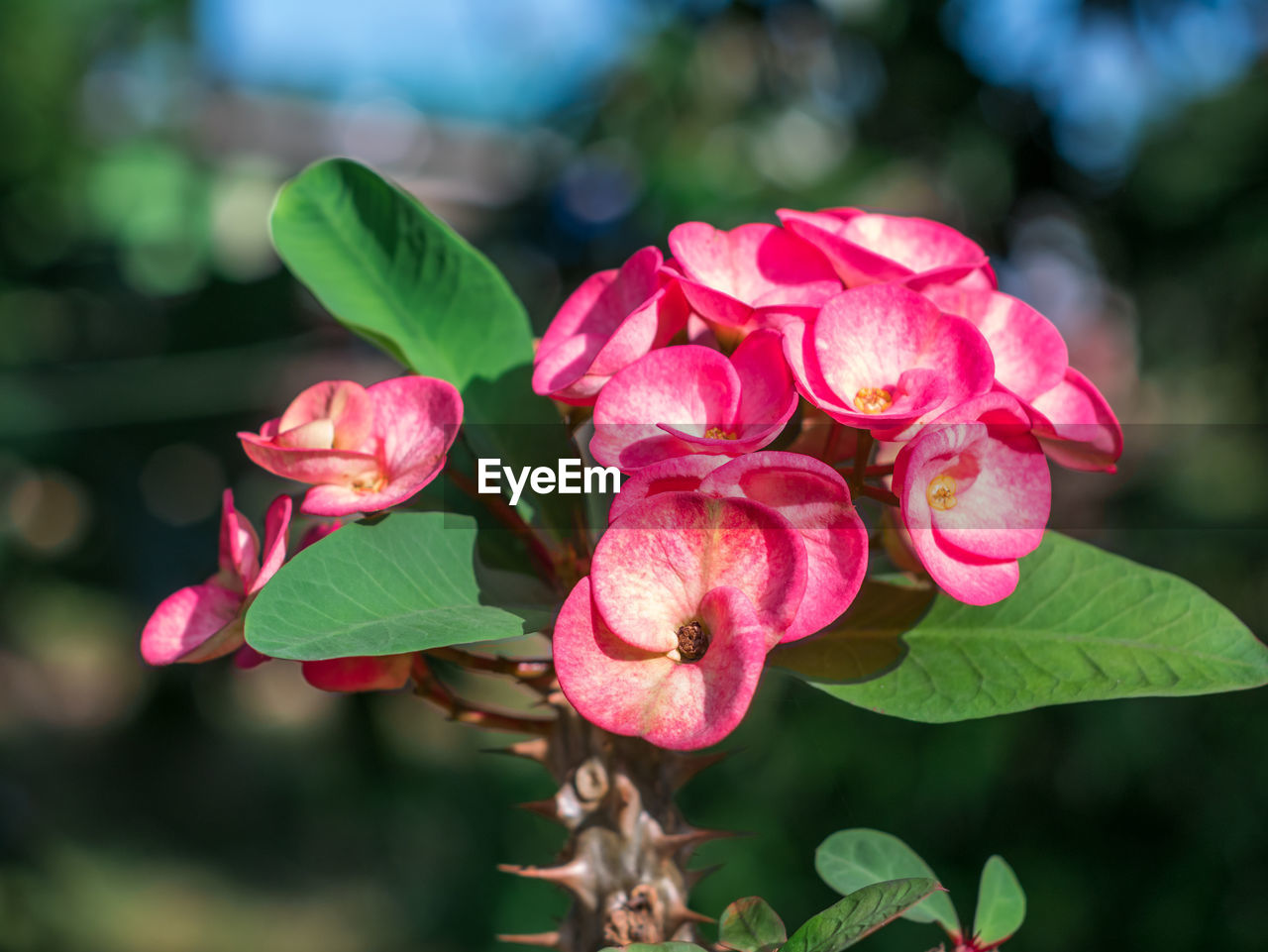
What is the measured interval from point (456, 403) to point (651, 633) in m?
0.15

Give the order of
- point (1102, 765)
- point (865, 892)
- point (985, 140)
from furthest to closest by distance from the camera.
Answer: point (985, 140), point (1102, 765), point (865, 892)

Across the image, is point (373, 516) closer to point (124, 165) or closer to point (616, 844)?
point (616, 844)

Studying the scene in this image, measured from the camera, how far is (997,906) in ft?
1.59

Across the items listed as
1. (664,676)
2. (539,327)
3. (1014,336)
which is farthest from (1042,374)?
(539,327)

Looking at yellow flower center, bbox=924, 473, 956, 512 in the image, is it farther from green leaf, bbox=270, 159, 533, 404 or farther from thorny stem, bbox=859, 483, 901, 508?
green leaf, bbox=270, 159, 533, 404

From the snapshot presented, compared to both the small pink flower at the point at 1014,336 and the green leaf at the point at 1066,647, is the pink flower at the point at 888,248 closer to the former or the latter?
the small pink flower at the point at 1014,336

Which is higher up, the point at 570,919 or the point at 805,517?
the point at 805,517

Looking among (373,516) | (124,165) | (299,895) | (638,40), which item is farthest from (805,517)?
(124,165)

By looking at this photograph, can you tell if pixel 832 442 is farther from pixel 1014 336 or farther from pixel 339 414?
pixel 339 414

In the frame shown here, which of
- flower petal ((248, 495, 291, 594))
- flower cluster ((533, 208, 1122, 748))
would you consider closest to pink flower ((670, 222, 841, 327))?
flower cluster ((533, 208, 1122, 748))

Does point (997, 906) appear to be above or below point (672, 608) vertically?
below

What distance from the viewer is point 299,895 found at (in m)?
3.14

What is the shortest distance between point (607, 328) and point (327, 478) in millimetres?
168

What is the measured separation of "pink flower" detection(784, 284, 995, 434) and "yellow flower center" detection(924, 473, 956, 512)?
0.12 ft
